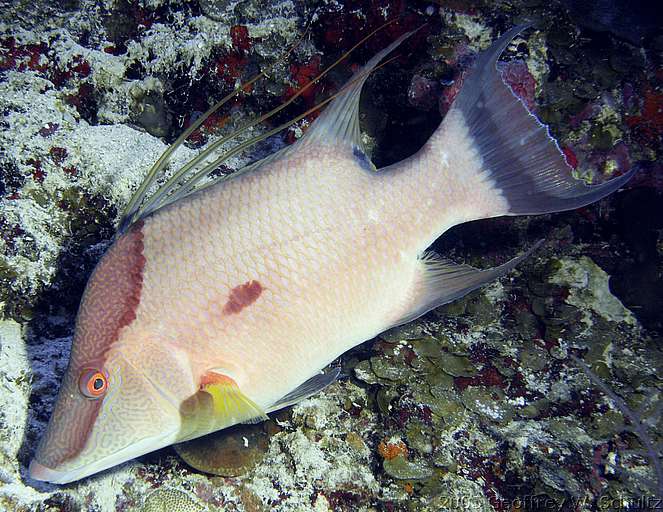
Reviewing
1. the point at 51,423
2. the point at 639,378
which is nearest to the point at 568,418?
the point at 639,378

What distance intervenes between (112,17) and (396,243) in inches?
147

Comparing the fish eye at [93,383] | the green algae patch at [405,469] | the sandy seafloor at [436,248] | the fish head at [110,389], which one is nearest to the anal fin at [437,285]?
the sandy seafloor at [436,248]

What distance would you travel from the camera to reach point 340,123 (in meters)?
2.16

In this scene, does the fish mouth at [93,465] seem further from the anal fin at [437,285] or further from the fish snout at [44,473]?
the anal fin at [437,285]

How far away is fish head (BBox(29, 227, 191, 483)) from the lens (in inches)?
70.7

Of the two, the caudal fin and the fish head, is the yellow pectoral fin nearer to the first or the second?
the fish head

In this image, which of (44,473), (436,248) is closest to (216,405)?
(44,473)

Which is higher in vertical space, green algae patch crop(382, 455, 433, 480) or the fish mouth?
the fish mouth

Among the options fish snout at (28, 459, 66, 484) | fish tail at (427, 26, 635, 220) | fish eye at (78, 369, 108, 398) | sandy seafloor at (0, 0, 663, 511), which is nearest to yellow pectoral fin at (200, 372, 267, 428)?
fish eye at (78, 369, 108, 398)

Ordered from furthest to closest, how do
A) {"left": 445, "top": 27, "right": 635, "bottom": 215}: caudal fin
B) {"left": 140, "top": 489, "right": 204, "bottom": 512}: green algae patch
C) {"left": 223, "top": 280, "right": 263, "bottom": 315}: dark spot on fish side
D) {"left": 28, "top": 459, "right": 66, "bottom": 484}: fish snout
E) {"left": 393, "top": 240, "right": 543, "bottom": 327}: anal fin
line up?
{"left": 140, "top": 489, "right": 204, "bottom": 512}: green algae patch < {"left": 393, "top": 240, "right": 543, "bottom": 327}: anal fin < {"left": 445, "top": 27, "right": 635, "bottom": 215}: caudal fin < {"left": 223, "top": 280, "right": 263, "bottom": 315}: dark spot on fish side < {"left": 28, "top": 459, "right": 66, "bottom": 484}: fish snout

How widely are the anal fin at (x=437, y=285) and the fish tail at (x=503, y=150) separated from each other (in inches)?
12.3

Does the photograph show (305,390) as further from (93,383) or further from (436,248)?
(436,248)

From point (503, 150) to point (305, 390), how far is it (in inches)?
66.5

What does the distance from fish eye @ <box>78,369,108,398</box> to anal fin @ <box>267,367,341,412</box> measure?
32.8 inches
